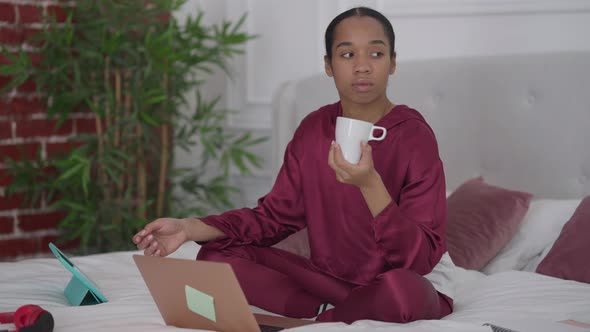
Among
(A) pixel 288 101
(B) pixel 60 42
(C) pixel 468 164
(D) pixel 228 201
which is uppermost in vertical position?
(B) pixel 60 42

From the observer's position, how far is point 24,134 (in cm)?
359

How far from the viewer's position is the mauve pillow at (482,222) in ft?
7.91

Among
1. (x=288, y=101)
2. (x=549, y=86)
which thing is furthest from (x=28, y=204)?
(x=549, y=86)

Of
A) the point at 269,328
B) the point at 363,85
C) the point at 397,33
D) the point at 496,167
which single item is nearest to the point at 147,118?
the point at 397,33

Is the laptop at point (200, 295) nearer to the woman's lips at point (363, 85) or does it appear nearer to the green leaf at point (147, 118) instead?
the woman's lips at point (363, 85)

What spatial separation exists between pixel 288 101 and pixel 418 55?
0.51m

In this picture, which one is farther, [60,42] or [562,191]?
[60,42]

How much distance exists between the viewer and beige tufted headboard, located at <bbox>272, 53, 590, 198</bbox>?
2736 millimetres

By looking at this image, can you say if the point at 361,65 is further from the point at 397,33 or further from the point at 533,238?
the point at 397,33

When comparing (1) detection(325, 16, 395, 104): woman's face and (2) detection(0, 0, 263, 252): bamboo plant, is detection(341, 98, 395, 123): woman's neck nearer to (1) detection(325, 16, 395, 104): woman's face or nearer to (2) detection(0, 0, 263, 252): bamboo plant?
(1) detection(325, 16, 395, 104): woman's face

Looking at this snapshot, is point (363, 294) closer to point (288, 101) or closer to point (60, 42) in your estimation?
point (288, 101)

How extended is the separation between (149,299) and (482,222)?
3.35ft

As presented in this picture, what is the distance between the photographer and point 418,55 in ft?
10.7

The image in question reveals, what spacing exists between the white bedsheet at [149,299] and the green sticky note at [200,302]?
6 cm
